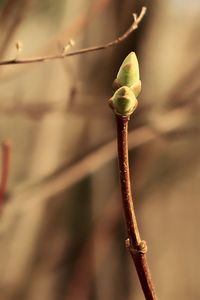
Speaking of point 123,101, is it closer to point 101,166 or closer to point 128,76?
point 128,76

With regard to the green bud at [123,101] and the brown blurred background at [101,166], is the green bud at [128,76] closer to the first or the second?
the green bud at [123,101]

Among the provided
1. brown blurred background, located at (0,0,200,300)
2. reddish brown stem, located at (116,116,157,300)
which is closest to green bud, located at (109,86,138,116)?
reddish brown stem, located at (116,116,157,300)

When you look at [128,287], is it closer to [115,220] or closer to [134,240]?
[115,220]

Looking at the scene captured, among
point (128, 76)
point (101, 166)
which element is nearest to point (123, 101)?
point (128, 76)

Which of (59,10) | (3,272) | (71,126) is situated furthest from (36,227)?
(59,10)

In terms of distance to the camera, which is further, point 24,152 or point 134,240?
point 24,152

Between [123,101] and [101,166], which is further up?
[101,166]
